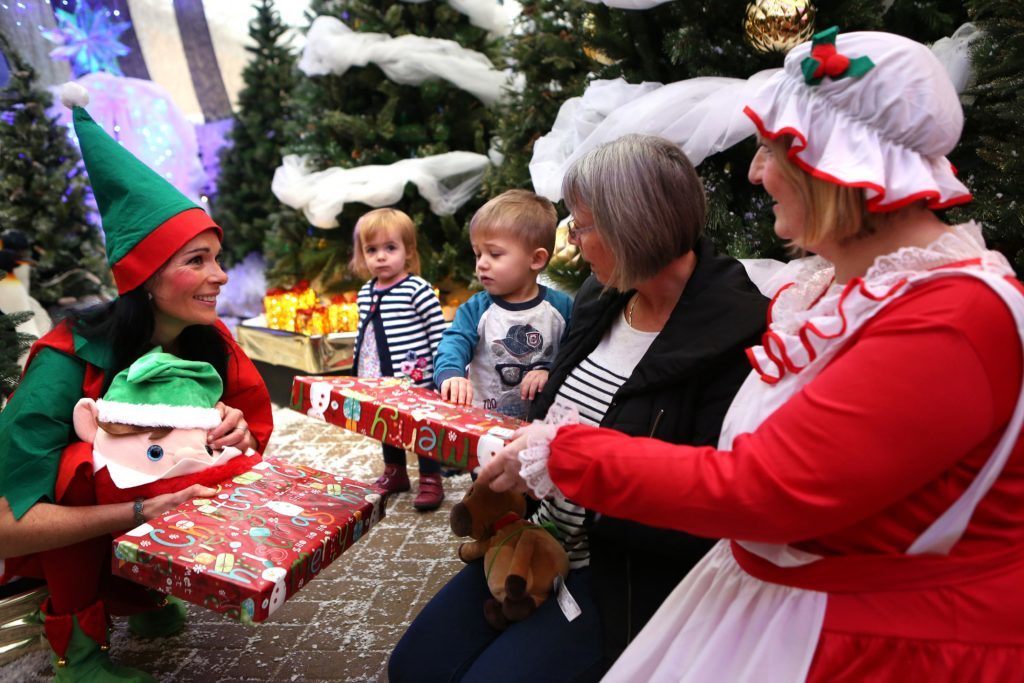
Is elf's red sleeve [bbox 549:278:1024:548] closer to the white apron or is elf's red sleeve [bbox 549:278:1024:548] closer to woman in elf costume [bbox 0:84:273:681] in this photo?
the white apron

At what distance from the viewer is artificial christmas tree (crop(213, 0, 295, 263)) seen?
794cm

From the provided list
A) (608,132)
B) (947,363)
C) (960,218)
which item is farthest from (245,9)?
(947,363)

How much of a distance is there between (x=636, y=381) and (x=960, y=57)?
1879 mm

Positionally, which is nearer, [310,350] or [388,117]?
[310,350]

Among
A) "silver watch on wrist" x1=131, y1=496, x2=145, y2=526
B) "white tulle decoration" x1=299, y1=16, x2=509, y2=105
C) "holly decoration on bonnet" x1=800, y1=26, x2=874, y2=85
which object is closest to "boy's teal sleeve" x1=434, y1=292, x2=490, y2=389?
"silver watch on wrist" x1=131, y1=496, x2=145, y2=526

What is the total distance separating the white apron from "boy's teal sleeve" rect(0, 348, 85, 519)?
5.24 ft

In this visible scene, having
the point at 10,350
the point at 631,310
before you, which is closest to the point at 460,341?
the point at 631,310

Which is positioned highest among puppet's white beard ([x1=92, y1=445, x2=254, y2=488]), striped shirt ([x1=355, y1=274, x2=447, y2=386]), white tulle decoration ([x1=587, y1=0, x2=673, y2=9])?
white tulle decoration ([x1=587, y1=0, x2=673, y2=9])

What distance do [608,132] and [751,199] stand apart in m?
0.68

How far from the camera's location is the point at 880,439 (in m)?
1.05

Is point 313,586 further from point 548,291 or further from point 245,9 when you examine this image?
point 245,9

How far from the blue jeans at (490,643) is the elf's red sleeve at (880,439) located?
72 cm

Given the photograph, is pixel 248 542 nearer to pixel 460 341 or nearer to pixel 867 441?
pixel 867 441

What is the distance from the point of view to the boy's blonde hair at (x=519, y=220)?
3001 mm
